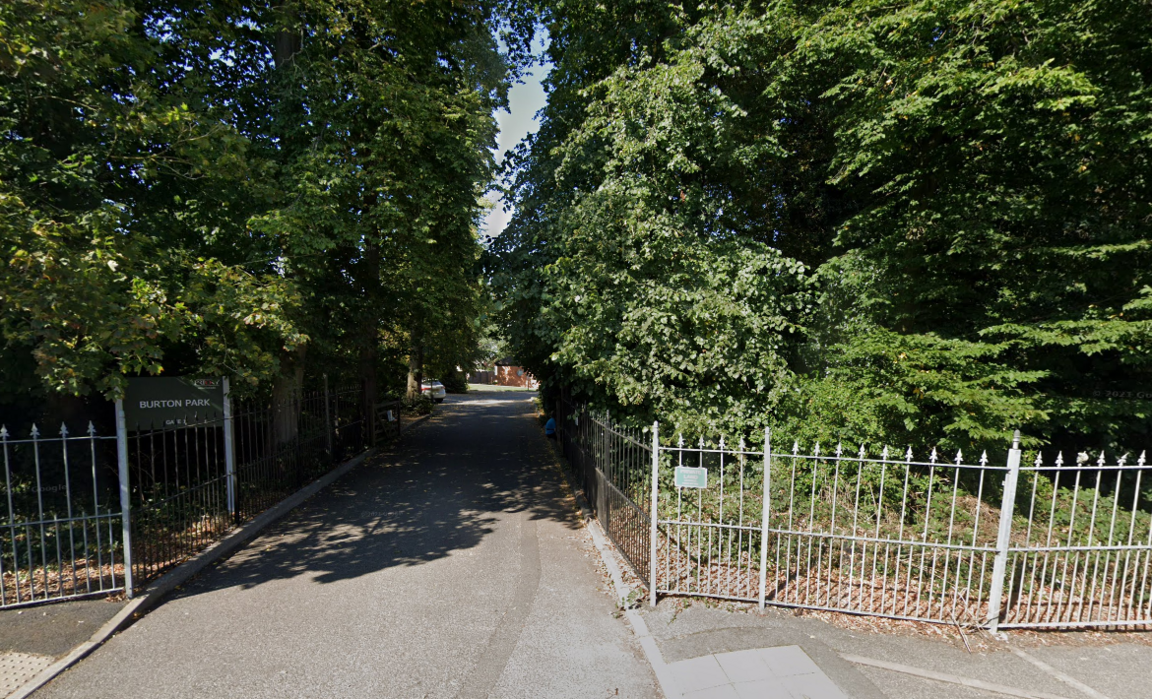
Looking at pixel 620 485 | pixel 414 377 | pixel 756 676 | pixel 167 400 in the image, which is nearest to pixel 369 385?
pixel 167 400

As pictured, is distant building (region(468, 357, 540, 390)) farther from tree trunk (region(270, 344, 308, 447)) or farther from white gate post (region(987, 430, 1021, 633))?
white gate post (region(987, 430, 1021, 633))

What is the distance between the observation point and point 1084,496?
7.00 meters

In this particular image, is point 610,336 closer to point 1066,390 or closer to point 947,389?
point 947,389

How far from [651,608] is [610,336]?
3769 millimetres

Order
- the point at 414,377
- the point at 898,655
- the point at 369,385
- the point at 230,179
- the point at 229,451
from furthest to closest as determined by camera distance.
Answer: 1. the point at 414,377
2. the point at 369,385
3. the point at 229,451
4. the point at 230,179
5. the point at 898,655

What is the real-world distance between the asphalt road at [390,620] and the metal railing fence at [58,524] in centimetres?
99

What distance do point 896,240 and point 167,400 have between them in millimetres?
Answer: 10467

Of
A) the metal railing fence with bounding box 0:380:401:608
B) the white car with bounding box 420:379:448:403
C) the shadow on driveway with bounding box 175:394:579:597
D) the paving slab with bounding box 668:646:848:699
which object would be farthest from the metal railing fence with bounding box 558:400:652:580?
the white car with bounding box 420:379:448:403

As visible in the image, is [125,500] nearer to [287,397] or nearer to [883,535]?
[287,397]

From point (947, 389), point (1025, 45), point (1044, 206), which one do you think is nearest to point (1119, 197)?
point (1044, 206)

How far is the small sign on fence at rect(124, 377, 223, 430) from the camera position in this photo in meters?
6.13

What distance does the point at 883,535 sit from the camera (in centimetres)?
600

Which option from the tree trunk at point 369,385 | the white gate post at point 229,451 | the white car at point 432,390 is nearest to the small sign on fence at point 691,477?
the white gate post at point 229,451

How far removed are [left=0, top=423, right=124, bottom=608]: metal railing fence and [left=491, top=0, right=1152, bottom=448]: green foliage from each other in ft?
17.8
